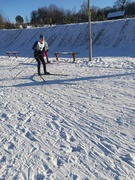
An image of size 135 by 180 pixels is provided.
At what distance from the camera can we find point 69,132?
5133mm

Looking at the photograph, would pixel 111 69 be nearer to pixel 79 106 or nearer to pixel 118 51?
pixel 79 106

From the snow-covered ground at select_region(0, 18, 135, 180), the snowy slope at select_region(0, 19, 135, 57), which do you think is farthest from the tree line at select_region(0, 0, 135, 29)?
the snow-covered ground at select_region(0, 18, 135, 180)

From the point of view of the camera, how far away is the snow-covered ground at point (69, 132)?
3.78 meters

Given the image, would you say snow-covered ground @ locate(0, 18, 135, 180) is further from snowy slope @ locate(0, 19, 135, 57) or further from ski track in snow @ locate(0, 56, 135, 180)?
snowy slope @ locate(0, 19, 135, 57)

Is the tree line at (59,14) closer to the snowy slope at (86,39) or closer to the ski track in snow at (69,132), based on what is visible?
A: the snowy slope at (86,39)

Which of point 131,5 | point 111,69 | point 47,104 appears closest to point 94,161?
point 47,104

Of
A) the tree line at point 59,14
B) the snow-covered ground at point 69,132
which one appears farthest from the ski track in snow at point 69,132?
the tree line at point 59,14

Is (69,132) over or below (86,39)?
over

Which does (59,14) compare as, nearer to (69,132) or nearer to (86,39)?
(86,39)

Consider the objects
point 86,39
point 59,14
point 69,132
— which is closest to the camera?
point 69,132

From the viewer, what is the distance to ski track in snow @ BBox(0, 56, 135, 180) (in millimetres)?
3789

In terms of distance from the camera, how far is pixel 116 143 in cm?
451

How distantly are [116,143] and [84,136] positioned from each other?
2.21 feet

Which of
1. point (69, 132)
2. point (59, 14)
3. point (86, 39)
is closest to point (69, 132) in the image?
point (69, 132)
